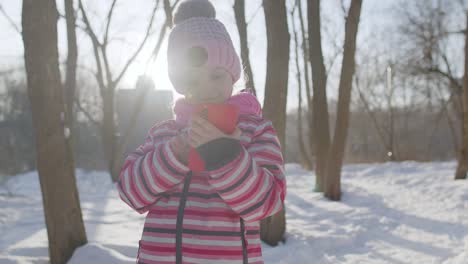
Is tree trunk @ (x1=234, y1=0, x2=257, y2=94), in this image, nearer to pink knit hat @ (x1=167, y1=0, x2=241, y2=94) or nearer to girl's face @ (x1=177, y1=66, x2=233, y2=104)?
pink knit hat @ (x1=167, y1=0, x2=241, y2=94)

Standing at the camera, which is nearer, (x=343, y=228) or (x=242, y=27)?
(x=343, y=228)

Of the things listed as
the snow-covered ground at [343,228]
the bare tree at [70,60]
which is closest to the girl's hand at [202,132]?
the snow-covered ground at [343,228]

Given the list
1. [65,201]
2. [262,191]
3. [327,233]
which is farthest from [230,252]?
[327,233]

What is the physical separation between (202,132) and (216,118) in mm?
48

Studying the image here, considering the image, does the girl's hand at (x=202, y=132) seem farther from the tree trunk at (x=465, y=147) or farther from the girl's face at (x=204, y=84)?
the tree trunk at (x=465, y=147)

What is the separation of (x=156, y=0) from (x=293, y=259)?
390 inches

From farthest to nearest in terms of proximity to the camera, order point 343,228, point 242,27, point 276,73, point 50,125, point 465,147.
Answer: point 465,147
point 242,27
point 343,228
point 276,73
point 50,125

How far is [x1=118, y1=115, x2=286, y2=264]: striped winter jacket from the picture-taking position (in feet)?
3.50

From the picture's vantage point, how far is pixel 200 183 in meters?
1.15

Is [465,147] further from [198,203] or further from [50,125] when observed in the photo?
[198,203]

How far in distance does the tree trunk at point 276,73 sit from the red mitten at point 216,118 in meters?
3.23

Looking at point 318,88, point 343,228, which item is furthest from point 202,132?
point 318,88

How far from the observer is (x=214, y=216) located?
3.67 ft

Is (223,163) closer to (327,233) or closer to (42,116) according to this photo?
(42,116)
